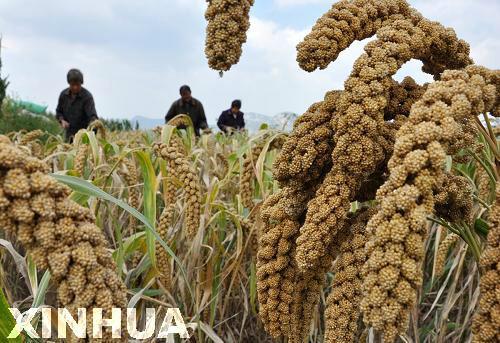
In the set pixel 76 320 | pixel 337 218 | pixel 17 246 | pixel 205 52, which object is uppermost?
pixel 205 52

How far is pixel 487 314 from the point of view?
0.96 meters

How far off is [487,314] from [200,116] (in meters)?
8.98

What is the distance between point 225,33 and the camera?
1170 millimetres

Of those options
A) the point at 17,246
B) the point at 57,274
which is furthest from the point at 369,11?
the point at 17,246

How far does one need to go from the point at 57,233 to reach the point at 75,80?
299 inches

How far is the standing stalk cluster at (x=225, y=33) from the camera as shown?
1167mm

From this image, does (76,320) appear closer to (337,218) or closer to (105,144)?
(337,218)

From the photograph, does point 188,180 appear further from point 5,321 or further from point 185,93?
point 185,93

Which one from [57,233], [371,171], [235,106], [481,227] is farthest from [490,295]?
[235,106]

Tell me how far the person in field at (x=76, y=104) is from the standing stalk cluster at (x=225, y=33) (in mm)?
7075

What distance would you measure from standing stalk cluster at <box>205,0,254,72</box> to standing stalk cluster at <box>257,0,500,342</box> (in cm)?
14

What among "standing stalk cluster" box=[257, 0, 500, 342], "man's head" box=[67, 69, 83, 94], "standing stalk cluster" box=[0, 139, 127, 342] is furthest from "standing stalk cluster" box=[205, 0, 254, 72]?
"man's head" box=[67, 69, 83, 94]

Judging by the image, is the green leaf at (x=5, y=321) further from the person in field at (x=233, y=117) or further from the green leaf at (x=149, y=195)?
the person in field at (x=233, y=117)

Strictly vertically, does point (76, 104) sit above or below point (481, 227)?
above
